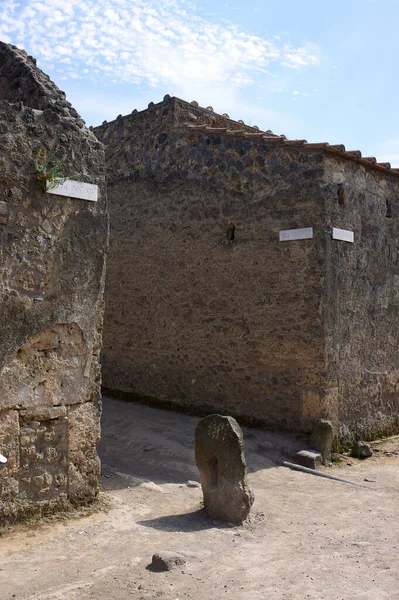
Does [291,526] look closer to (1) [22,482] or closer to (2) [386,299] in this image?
(1) [22,482]

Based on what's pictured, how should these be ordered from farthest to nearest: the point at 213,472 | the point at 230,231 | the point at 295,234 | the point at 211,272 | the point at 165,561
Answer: the point at 211,272 → the point at 230,231 → the point at 295,234 → the point at 213,472 → the point at 165,561

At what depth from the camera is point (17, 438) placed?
5.02 meters

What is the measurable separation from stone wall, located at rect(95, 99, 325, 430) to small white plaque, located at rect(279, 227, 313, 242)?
0.32ft

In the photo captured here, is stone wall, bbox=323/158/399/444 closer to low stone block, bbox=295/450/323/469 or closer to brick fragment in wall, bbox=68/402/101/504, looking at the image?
low stone block, bbox=295/450/323/469

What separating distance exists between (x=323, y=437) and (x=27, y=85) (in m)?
5.42

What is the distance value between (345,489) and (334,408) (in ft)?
5.22

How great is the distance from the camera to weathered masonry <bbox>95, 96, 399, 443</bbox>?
8.54 metres

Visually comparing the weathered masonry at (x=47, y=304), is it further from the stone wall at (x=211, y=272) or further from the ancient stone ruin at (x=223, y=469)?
the stone wall at (x=211, y=272)

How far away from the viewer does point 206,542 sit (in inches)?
197

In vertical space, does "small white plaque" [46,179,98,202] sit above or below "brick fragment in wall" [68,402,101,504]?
above

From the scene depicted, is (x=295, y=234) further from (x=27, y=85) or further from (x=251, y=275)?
(x=27, y=85)

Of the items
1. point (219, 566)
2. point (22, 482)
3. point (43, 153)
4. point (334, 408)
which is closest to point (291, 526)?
point (219, 566)

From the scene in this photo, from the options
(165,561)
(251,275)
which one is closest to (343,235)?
(251,275)

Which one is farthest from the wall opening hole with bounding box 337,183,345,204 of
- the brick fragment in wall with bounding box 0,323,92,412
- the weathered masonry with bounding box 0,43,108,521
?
the brick fragment in wall with bounding box 0,323,92,412
